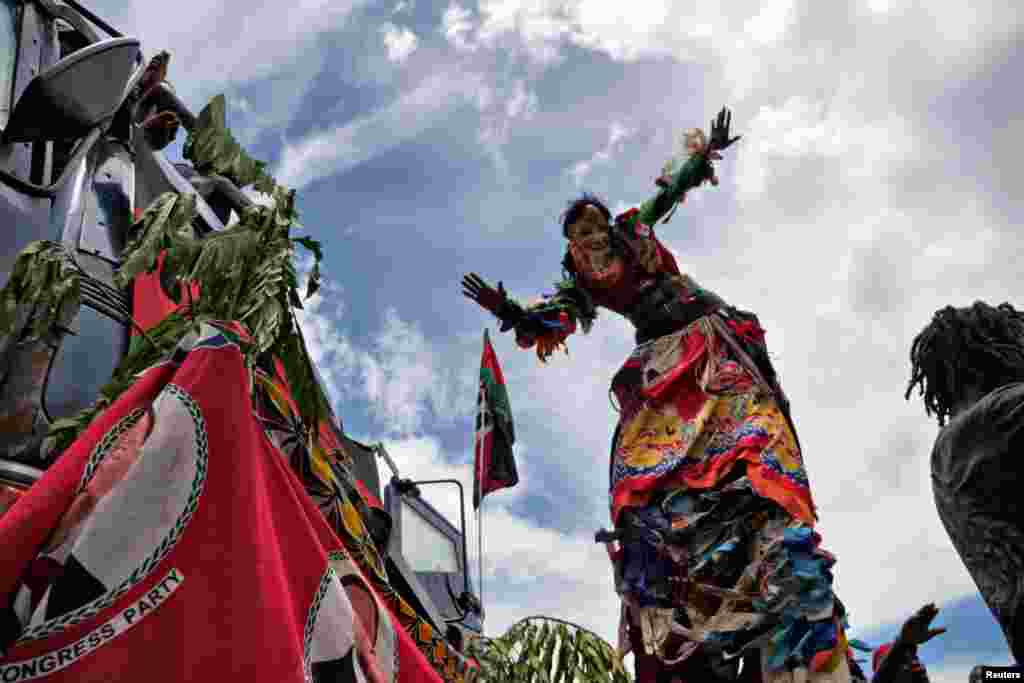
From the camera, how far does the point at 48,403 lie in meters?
3.17

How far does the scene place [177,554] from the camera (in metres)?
2.13

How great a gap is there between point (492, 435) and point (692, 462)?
1.25 metres

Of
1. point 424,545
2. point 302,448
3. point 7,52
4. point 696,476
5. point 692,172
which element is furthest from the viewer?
point 424,545

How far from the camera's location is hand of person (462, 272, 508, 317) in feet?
20.6

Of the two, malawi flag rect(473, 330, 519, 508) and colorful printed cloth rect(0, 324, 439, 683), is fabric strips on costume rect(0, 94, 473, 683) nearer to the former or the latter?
colorful printed cloth rect(0, 324, 439, 683)

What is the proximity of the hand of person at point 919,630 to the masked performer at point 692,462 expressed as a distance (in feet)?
1.19

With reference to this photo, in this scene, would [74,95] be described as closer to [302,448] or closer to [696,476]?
[302,448]

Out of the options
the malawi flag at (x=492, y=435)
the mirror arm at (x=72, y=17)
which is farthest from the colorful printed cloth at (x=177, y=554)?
the malawi flag at (x=492, y=435)

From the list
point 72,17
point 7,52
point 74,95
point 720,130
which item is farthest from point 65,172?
point 720,130

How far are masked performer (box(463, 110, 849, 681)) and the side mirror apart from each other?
2.69 metres

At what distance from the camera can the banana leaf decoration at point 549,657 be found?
4.12m

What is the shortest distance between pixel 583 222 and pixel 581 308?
21.3 inches

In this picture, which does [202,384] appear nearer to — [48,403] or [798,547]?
[48,403]

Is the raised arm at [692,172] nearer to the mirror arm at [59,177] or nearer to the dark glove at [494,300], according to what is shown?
the dark glove at [494,300]
